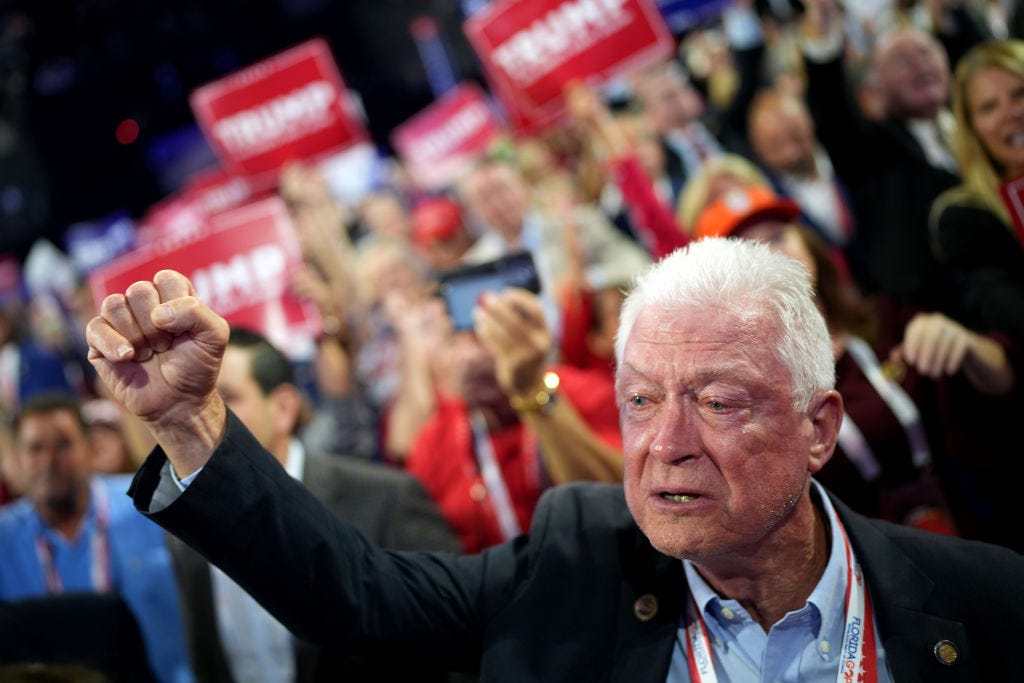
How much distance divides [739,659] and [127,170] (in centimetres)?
1979

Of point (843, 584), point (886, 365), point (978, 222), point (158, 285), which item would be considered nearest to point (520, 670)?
point (843, 584)

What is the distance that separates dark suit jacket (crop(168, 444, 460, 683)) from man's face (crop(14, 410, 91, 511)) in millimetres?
1246

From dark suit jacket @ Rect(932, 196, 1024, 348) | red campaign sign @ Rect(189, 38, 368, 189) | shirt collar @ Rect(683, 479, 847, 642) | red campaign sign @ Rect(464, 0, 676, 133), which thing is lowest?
shirt collar @ Rect(683, 479, 847, 642)

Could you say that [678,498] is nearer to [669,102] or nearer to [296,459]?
[296,459]

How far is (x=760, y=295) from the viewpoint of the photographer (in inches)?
73.1

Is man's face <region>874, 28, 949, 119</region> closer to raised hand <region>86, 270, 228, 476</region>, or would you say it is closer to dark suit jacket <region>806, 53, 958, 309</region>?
dark suit jacket <region>806, 53, 958, 309</region>

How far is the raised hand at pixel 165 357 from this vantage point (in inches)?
65.3

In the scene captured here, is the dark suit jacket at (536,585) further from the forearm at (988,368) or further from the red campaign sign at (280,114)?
the red campaign sign at (280,114)

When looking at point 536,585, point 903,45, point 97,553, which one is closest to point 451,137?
point 903,45

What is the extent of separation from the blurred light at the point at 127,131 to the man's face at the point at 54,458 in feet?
53.9

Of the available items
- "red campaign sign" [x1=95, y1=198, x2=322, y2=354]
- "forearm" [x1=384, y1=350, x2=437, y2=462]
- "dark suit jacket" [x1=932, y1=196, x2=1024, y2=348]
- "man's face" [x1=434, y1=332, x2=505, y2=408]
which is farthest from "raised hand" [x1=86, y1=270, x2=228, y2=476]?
"red campaign sign" [x1=95, y1=198, x2=322, y2=354]

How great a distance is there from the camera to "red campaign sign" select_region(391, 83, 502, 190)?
781cm

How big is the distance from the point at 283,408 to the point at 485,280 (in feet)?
2.85

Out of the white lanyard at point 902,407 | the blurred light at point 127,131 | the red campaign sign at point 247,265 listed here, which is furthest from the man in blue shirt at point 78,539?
the blurred light at point 127,131
